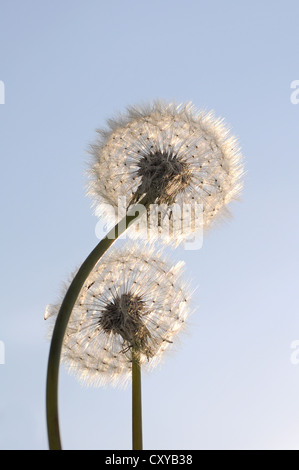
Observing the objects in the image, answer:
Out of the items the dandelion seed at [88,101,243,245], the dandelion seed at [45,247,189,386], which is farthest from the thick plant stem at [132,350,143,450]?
the dandelion seed at [88,101,243,245]

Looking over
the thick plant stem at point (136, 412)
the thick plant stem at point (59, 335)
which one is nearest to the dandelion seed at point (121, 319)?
the thick plant stem at point (136, 412)

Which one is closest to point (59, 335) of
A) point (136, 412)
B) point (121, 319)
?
point (136, 412)

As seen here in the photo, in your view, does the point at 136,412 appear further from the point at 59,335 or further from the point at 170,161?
the point at 170,161

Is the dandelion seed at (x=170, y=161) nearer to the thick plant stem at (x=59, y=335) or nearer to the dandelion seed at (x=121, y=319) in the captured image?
the dandelion seed at (x=121, y=319)
